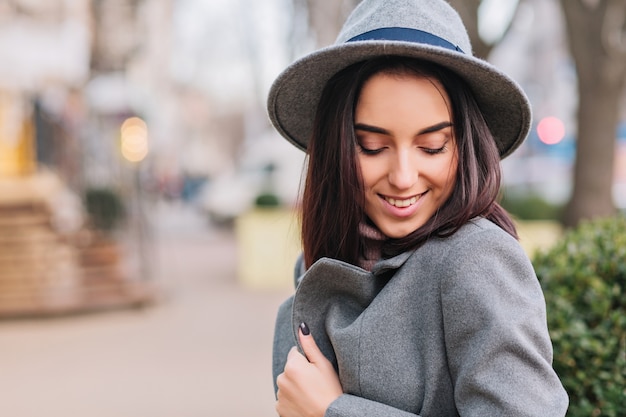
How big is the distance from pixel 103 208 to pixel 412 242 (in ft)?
34.7

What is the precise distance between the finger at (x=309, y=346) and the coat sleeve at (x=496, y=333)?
30 centimetres

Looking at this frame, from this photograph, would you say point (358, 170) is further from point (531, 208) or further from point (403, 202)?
point (531, 208)

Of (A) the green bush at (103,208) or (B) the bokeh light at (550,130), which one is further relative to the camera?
(B) the bokeh light at (550,130)

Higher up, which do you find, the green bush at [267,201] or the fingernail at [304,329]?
the fingernail at [304,329]

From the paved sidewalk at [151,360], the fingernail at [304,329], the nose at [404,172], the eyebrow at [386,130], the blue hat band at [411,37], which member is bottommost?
the paved sidewalk at [151,360]

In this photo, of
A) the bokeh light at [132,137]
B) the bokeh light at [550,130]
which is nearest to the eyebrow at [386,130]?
the bokeh light at [550,130]

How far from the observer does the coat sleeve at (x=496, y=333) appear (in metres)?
1.24

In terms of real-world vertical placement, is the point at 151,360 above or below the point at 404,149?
below

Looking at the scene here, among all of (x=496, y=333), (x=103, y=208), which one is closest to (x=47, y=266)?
(x=103, y=208)

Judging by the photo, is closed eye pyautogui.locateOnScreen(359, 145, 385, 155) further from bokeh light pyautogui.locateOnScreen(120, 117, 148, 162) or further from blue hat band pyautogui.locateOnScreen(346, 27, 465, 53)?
bokeh light pyautogui.locateOnScreen(120, 117, 148, 162)

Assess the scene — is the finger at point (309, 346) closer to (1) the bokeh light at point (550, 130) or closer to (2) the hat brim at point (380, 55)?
Answer: (2) the hat brim at point (380, 55)

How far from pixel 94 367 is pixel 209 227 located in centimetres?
1928

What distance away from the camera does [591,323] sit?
2.29 metres

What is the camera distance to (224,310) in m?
9.83
